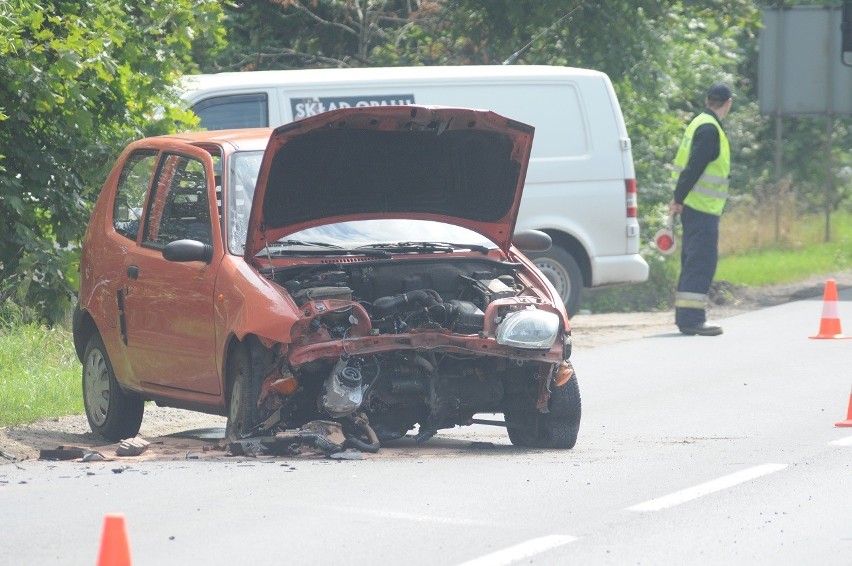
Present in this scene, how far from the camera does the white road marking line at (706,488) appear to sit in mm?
7199

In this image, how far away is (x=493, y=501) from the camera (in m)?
7.21

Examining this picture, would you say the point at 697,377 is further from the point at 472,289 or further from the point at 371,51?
the point at 371,51

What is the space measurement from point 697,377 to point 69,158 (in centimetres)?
494

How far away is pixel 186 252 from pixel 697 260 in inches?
291

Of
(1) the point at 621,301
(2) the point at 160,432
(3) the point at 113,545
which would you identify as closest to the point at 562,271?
(1) the point at 621,301

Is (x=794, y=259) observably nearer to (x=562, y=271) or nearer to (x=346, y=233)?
(x=562, y=271)

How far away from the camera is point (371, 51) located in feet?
64.8

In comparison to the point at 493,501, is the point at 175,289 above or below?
above

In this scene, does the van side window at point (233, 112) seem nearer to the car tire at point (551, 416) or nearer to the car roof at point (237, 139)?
the car roof at point (237, 139)

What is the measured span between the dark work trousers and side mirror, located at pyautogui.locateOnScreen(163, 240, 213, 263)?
23.2 feet

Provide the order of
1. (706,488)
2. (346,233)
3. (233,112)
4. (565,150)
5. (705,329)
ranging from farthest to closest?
1. (565,150)
2. (705,329)
3. (233,112)
4. (346,233)
5. (706,488)

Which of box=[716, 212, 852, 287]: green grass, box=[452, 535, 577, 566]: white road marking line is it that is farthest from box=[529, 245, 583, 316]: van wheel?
box=[452, 535, 577, 566]: white road marking line

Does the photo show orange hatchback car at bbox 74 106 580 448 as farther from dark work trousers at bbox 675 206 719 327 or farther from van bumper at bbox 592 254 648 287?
van bumper at bbox 592 254 648 287

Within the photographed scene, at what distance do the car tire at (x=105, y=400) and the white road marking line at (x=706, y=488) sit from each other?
3413 millimetres
